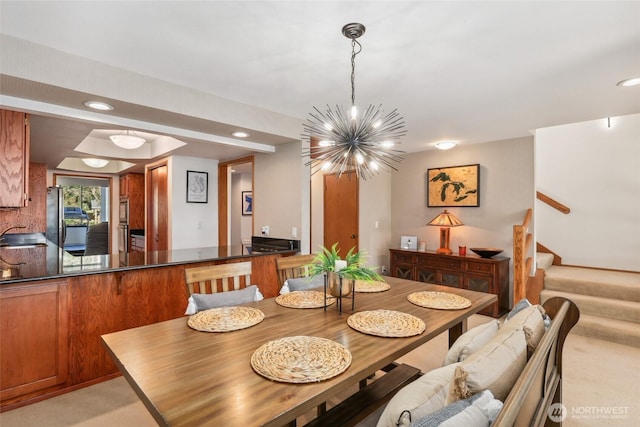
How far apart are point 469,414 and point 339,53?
2.02 meters

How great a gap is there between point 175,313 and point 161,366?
171 centimetres

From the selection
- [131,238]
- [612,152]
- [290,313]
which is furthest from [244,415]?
[131,238]

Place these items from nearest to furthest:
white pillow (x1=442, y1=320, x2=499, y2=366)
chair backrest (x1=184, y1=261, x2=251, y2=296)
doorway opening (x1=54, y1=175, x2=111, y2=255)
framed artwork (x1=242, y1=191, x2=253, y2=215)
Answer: white pillow (x1=442, y1=320, x2=499, y2=366)
chair backrest (x1=184, y1=261, x2=251, y2=296)
framed artwork (x1=242, y1=191, x2=253, y2=215)
doorway opening (x1=54, y1=175, x2=111, y2=255)

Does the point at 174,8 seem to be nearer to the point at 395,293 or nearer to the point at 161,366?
the point at 161,366

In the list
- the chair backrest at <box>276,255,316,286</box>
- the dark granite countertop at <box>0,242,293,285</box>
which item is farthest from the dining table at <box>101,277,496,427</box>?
the dark granite countertop at <box>0,242,293,285</box>

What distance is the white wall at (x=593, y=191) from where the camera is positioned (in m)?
4.43

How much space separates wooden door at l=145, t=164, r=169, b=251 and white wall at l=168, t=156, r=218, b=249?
0.18 m

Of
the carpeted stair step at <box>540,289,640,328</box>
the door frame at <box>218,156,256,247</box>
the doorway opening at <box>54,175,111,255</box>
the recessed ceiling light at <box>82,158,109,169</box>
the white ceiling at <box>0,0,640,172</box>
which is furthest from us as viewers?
the doorway opening at <box>54,175,111,255</box>

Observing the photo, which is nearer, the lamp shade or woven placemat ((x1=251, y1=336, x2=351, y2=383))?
woven placemat ((x1=251, y1=336, x2=351, y2=383))

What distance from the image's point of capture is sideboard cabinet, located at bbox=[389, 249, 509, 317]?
13.3ft

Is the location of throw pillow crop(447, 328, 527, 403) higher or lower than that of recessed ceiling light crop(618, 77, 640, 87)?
lower

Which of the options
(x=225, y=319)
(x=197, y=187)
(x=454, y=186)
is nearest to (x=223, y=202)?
(x=197, y=187)

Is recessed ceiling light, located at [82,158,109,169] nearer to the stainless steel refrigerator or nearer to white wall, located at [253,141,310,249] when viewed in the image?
the stainless steel refrigerator

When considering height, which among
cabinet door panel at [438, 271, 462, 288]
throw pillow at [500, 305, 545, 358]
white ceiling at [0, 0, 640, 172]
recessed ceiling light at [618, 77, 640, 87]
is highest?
white ceiling at [0, 0, 640, 172]
